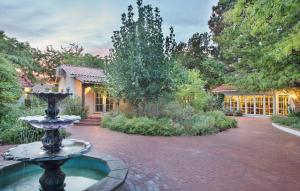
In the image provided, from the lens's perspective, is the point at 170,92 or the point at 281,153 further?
the point at 170,92

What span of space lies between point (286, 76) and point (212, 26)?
21005 millimetres

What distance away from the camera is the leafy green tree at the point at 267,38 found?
5.44m

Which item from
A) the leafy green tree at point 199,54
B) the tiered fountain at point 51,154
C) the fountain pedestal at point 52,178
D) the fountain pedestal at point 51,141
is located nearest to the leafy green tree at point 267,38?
the tiered fountain at point 51,154

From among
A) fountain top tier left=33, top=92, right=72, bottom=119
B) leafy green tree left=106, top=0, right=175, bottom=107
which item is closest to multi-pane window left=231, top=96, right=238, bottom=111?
leafy green tree left=106, top=0, right=175, bottom=107

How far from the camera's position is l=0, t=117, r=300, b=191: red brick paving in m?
5.81

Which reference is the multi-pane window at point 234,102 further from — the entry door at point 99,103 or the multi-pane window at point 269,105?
the entry door at point 99,103

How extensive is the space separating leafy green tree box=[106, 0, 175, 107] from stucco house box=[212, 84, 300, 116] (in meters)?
11.3

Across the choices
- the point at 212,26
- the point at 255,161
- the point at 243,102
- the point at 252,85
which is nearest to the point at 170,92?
the point at 252,85

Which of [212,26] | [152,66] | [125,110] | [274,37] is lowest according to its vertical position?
[125,110]

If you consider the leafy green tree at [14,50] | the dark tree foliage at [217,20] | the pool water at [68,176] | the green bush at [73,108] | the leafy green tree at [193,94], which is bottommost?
A: the pool water at [68,176]

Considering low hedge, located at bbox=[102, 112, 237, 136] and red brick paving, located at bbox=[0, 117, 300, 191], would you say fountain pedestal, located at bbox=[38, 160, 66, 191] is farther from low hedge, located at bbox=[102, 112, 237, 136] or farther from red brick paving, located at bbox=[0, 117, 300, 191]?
low hedge, located at bbox=[102, 112, 237, 136]

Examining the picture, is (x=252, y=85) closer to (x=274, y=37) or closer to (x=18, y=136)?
(x=274, y=37)

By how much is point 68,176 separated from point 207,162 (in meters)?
4.01

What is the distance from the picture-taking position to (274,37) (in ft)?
44.1
